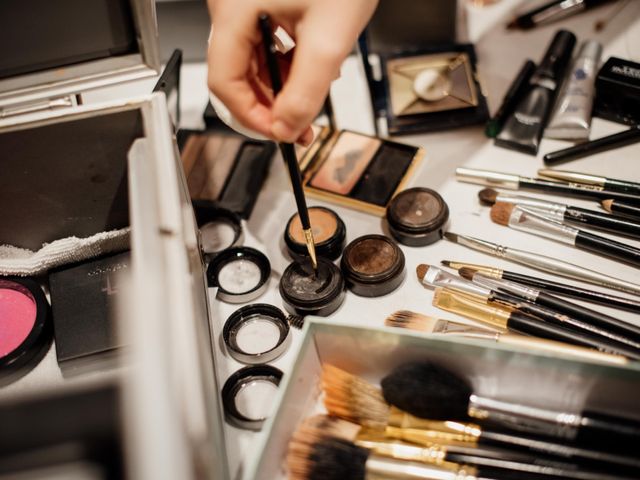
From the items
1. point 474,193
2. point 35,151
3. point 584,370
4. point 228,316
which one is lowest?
point 584,370

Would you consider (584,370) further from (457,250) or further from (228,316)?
(228,316)

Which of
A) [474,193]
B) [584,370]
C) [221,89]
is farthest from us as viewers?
[474,193]

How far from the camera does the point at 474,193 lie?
879 mm

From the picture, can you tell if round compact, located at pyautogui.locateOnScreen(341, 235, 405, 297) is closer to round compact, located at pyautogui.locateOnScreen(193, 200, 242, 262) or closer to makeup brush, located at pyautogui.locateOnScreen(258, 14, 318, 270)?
makeup brush, located at pyautogui.locateOnScreen(258, 14, 318, 270)

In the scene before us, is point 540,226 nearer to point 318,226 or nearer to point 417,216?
point 417,216

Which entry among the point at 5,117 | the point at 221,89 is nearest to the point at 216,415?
the point at 221,89

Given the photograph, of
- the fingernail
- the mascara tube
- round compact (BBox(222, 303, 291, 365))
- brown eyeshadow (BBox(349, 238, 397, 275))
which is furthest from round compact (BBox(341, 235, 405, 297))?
the mascara tube

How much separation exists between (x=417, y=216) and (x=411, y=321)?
178mm

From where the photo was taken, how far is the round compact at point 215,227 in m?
0.87

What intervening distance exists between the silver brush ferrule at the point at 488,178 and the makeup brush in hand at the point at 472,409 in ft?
1.15

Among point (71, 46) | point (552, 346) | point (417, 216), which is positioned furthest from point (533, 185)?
point (71, 46)

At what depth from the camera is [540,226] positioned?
80cm

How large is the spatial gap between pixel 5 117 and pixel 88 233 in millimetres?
182

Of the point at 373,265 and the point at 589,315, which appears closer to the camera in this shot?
the point at 589,315
